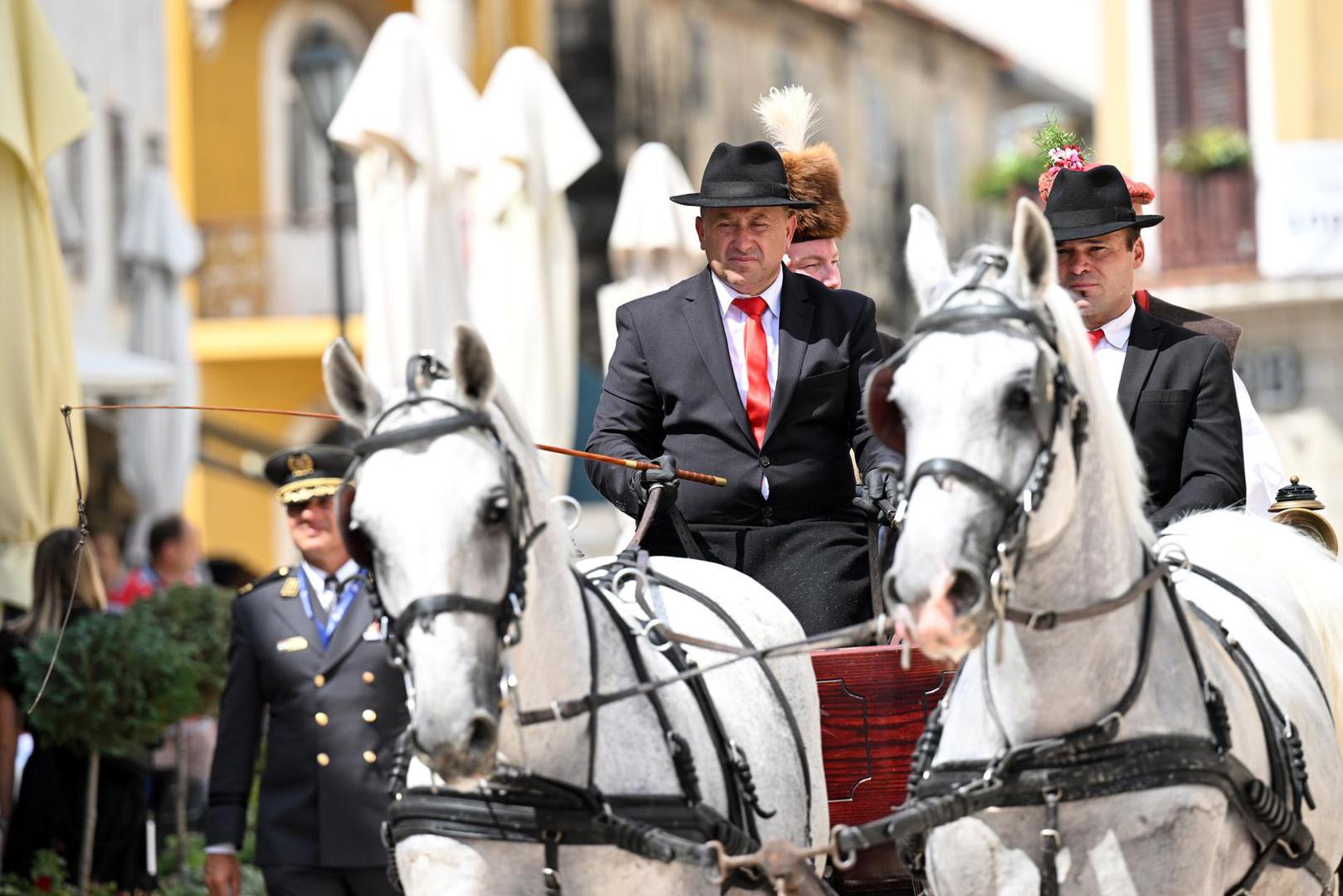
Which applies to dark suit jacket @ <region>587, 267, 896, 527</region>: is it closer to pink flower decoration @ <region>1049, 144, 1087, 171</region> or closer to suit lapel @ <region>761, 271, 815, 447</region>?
suit lapel @ <region>761, 271, 815, 447</region>

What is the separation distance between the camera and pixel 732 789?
5.27 meters

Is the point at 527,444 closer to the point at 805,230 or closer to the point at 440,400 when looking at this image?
the point at 440,400

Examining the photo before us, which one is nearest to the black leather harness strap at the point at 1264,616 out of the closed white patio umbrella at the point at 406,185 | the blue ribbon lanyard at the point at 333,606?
the blue ribbon lanyard at the point at 333,606

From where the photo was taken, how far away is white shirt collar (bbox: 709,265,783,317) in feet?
21.5

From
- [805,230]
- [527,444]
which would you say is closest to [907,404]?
[527,444]

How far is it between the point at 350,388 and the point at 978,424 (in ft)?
4.52

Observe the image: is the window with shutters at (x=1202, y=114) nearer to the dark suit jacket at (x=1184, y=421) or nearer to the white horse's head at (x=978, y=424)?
the dark suit jacket at (x=1184, y=421)

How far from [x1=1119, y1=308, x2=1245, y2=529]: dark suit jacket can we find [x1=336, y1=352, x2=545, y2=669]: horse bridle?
80.8 inches

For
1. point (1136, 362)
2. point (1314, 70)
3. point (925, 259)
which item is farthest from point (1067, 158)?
point (1314, 70)

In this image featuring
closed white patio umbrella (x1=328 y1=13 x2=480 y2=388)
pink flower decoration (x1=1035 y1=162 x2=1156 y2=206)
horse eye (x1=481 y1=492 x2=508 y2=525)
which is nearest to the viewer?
horse eye (x1=481 y1=492 x2=508 y2=525)

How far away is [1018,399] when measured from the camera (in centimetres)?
438

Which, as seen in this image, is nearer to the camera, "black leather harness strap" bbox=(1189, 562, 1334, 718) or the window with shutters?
"black leather harness strap" bbox=(1189, 562, 1334, 718)

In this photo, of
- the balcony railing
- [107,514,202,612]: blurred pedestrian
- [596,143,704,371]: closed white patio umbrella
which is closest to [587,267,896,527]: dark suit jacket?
[107,514,202,612]: blurred pedestrian

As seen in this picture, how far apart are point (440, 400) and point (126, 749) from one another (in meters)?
4.97
